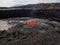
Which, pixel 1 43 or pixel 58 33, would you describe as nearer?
pixel 1 43

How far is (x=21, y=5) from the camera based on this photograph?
14.9 metres

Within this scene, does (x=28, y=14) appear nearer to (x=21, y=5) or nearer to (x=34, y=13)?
(x=34, y=13)

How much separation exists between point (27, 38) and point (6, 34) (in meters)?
1.08

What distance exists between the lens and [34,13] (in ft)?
38.8

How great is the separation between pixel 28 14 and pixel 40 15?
44.0 inches

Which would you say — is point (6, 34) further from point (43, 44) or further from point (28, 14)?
point (28, 14)

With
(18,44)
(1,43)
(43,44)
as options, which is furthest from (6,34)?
(43,44)

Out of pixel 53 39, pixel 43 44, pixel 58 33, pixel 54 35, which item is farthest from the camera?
pixel 58 33

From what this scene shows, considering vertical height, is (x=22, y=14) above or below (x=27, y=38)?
below

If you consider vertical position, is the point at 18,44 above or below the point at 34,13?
above

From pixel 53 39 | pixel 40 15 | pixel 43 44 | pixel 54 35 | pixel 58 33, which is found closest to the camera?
pixel 43 44

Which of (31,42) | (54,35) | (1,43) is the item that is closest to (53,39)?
(54,35)

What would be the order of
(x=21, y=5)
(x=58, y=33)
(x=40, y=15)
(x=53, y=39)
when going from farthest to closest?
(x=21, y=5), (x=40, y=15), (x=58, y=33), (x=53, y=39)

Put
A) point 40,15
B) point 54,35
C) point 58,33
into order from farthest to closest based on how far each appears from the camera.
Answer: point 40,15
point 58,33
point 54,35
